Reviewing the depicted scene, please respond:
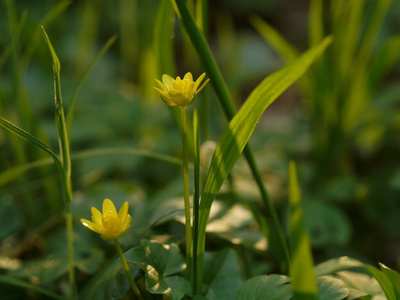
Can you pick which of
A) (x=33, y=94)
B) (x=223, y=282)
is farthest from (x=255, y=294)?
(x=33, y=94)

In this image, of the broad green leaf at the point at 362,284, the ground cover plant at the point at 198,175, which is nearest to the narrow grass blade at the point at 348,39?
the ground cover plant at the point at 198,175

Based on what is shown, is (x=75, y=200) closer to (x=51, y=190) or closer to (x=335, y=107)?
(x=51, y=190)

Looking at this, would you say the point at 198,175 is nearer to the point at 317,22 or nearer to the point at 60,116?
the point at 60,116

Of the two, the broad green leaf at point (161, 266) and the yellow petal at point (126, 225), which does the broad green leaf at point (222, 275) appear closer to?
the broad green leaf at point (161, 266)

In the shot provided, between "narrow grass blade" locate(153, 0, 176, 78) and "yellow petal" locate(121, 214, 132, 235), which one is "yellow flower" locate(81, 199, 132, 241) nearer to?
"yellow petal" locate(121, 214, 132, 235)

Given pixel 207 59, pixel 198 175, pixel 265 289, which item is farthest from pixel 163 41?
pixel 265 289
